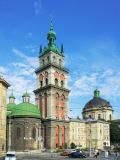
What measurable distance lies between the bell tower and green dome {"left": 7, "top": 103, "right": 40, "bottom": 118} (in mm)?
4283

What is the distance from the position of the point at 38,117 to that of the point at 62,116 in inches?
391

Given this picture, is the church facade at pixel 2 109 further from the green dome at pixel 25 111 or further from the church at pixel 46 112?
the green dome at pixel 25 111

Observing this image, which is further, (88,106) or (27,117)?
(88,106)

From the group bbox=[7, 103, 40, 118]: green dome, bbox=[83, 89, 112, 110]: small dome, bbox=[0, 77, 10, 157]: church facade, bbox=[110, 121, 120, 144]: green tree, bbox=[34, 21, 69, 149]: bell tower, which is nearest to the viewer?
bbox=[0, 77, 10, 157]: church facade

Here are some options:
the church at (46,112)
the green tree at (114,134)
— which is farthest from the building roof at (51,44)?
A: the green tree at (114,134)

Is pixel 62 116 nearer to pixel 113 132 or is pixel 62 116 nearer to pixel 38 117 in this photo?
pixel 38 117

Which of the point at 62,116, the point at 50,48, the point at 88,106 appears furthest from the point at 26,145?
the point at 88,106

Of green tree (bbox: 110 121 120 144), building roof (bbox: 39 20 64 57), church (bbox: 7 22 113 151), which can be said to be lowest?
green tree (bbox: 110 121 120 144)

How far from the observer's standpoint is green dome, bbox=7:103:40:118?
4141 inches

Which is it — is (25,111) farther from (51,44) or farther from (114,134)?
(114,134)

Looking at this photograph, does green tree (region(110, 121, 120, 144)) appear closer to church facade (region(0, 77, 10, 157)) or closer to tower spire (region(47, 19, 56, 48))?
tower spire (region(47, 19, 56, 48))

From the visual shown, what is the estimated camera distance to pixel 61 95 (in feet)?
377

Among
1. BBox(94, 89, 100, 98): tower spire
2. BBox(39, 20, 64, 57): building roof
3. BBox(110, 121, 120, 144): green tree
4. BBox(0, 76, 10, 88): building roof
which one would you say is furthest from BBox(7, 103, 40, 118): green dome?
BBox(94, 89, 100, 98): tower spire

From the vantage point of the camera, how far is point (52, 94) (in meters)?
111
